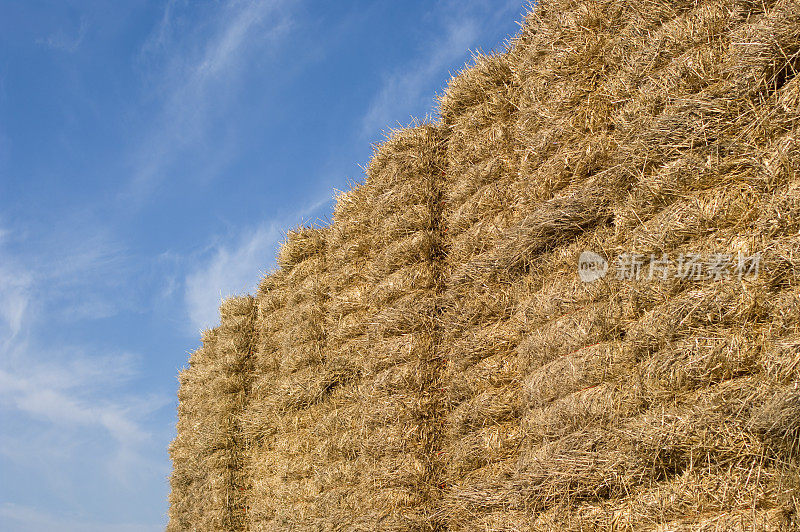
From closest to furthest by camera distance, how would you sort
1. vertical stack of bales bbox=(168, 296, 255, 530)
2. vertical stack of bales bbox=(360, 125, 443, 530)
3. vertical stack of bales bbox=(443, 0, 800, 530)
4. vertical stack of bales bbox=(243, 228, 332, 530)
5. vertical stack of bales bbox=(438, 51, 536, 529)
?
vertical stack of bales bbox=(443, 0, 800, 530), vertical stack of bales bbox=(438, 51, 536, 529), vertical stack of bales bbox=(360, 125, 443, 530), vertical stack of bales bbox=(243, 228, 332, 530), vertical stack of bales bbox=(168, 296, 255, 530)

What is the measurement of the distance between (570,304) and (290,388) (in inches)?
168

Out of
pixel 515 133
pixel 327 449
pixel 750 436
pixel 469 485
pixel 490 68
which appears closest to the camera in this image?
pixel 750 436

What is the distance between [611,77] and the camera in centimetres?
493

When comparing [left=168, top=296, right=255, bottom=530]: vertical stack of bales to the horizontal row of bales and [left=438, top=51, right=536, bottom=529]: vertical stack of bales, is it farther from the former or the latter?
[left=438, top=51, right=536, bottom=529]: vertical stack of bales

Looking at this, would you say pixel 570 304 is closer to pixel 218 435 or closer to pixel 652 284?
pixel 652 284

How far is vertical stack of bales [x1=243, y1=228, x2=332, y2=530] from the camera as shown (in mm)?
7481

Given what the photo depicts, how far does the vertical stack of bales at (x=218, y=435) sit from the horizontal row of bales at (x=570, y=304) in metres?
1.17

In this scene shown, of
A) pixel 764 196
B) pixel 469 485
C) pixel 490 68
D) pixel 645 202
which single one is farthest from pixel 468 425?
pixel 490 68

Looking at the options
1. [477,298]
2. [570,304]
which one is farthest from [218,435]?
[570,304]

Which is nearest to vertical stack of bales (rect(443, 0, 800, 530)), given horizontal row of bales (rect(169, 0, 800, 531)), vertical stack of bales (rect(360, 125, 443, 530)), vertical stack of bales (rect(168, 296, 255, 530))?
horizontal row of bales (rect(169, 0, 800, 531))

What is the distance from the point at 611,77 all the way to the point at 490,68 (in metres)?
1.65

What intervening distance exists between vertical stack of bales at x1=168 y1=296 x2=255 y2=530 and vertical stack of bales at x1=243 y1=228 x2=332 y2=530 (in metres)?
0.28

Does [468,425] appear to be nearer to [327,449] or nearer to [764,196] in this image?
[327,449]

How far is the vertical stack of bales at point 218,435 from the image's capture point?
29.9 ft
